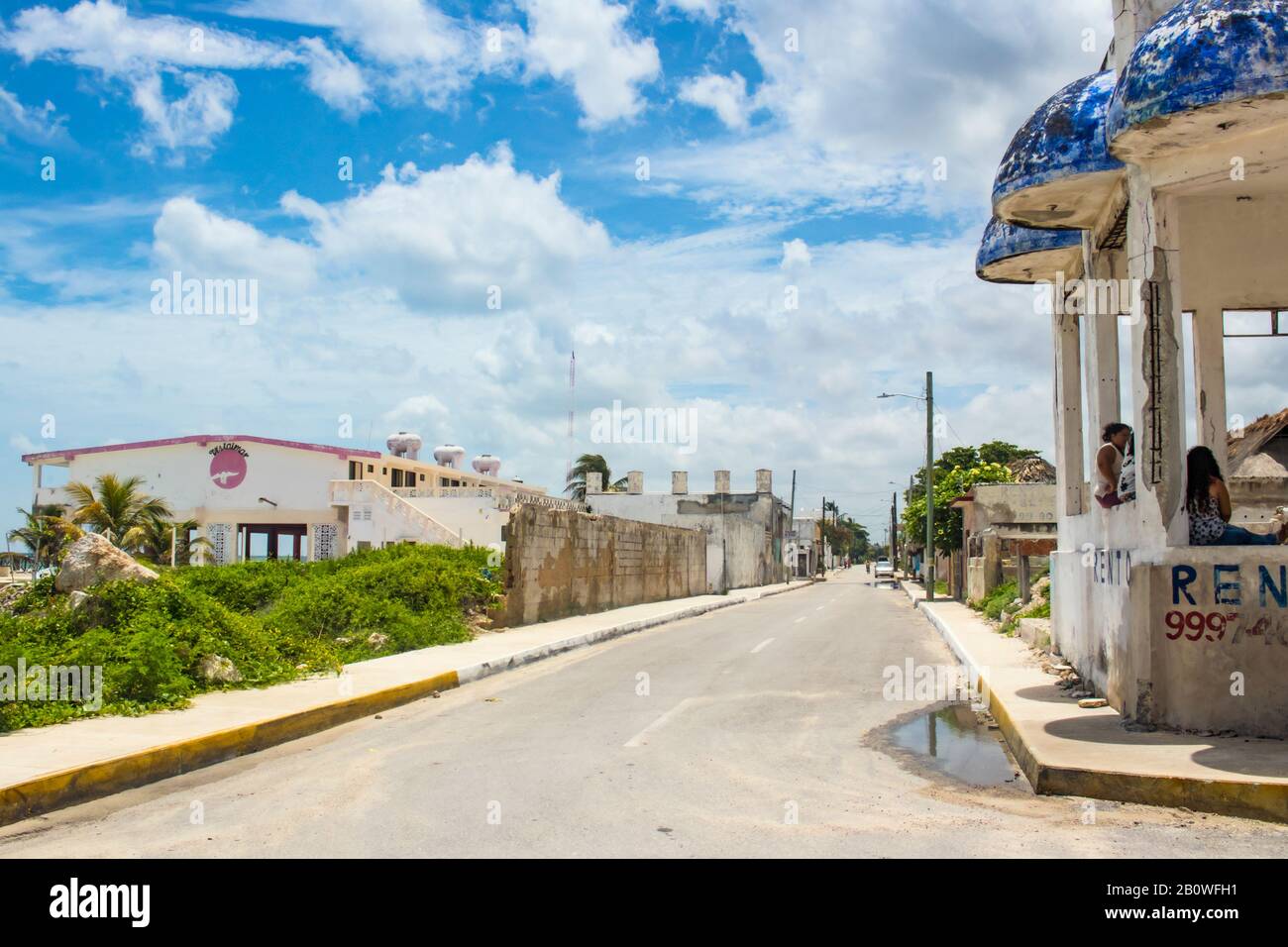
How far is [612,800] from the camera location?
705 centimetres

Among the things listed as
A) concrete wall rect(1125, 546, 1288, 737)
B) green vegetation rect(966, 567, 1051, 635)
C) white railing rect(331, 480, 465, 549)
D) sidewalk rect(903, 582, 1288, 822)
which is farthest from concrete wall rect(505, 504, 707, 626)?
concrete wall rect(1125, 546, 1288, 737)

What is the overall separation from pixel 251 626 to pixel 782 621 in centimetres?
1579

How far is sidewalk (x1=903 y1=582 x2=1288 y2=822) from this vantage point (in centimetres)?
672

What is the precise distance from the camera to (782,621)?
27.1 metres

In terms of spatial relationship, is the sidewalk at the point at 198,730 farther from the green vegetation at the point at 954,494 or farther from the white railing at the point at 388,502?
the green vegetation at the point at 954,494

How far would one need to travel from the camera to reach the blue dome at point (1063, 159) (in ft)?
33.3

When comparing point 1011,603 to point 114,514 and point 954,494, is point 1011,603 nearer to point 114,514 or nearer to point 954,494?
point 954,494

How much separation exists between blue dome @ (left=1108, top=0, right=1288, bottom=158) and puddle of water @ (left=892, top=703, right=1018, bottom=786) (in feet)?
16.0

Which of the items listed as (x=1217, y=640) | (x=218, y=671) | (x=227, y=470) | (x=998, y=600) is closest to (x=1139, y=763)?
(x=1217, y=640)

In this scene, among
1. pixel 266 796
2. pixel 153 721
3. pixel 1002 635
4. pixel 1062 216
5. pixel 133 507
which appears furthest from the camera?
pixel 133 507

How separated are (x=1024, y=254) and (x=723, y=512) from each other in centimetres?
5211

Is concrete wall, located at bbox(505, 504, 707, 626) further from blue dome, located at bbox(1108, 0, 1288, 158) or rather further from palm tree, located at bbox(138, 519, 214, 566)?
palm tree, located at bbox(138, 519, 214, 566)
